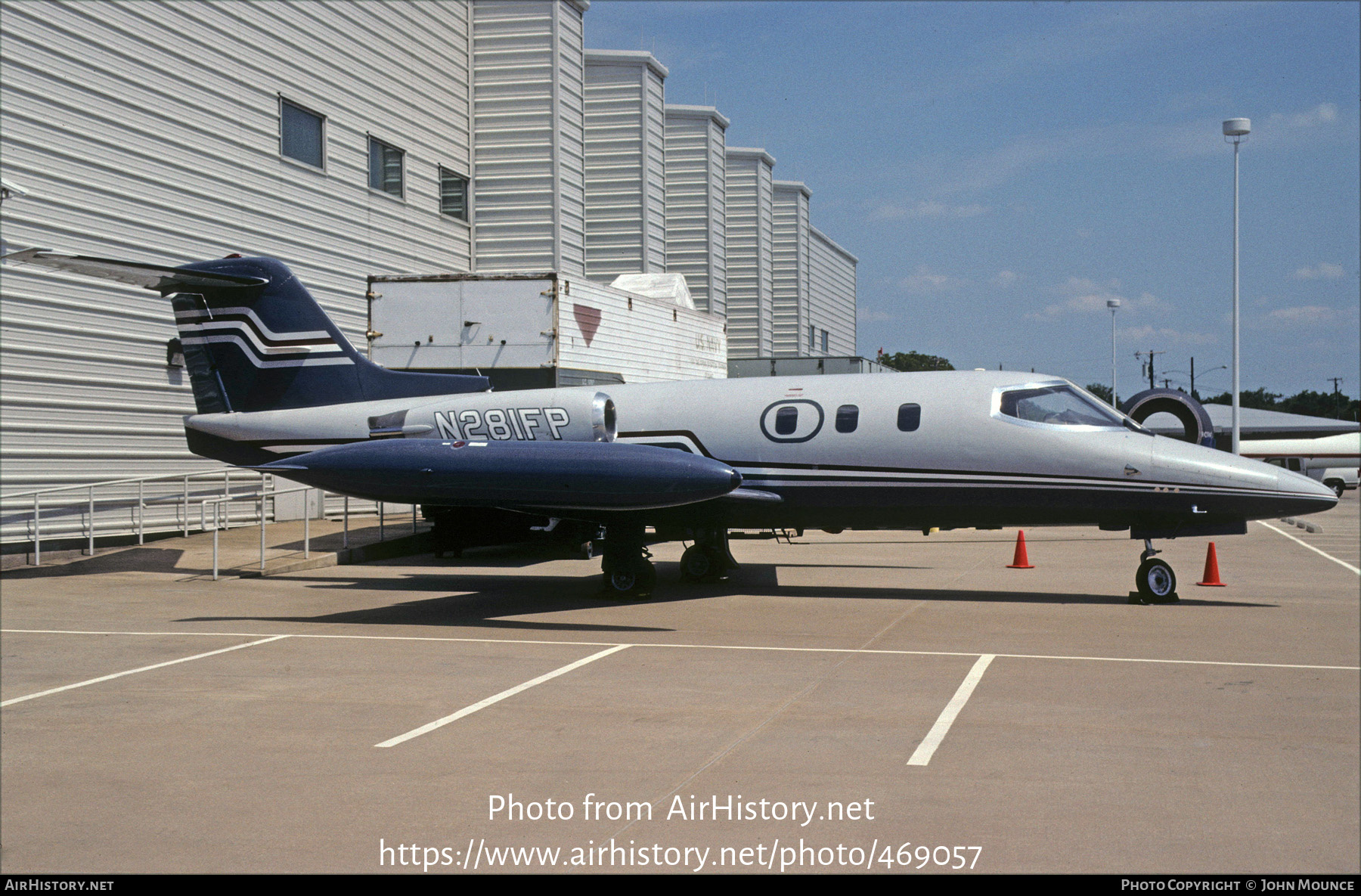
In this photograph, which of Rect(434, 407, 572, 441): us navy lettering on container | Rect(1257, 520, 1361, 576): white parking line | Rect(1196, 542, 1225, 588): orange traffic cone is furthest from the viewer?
Rect(1257, 520, 1361, 576): white parking line

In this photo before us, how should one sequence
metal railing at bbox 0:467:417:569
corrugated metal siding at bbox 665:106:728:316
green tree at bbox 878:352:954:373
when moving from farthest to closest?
green tree at bbox 878:352:954:373
corrugated metal siding at bbox 665:106:728:316
metal railing at bbox 0:467:417:569

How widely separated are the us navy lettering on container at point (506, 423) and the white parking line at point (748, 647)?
12.8ft

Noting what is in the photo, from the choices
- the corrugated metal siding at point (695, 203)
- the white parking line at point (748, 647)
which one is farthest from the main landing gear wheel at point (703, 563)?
Result: the corrugated metal siding at point (695, 203)

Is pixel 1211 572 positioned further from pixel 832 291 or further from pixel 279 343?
pixel 832 291

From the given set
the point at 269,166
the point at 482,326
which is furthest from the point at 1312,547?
the point at 269,166

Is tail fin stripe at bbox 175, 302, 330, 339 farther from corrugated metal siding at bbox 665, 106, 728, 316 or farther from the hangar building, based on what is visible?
corrugated metal siding at bbox 665, 106, 728, 316

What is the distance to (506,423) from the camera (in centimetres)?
1405

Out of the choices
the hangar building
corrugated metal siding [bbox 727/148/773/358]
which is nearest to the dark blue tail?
the hangar building

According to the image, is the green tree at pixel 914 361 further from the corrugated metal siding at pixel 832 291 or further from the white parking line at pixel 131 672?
the white parking line at pixel 131 672

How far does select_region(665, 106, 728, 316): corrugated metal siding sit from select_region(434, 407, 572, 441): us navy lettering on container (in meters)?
34.6

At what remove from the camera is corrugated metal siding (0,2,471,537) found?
17.2 meters

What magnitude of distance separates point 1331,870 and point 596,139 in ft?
127

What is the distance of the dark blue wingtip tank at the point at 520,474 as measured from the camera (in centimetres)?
1171

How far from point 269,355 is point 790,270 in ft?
166
